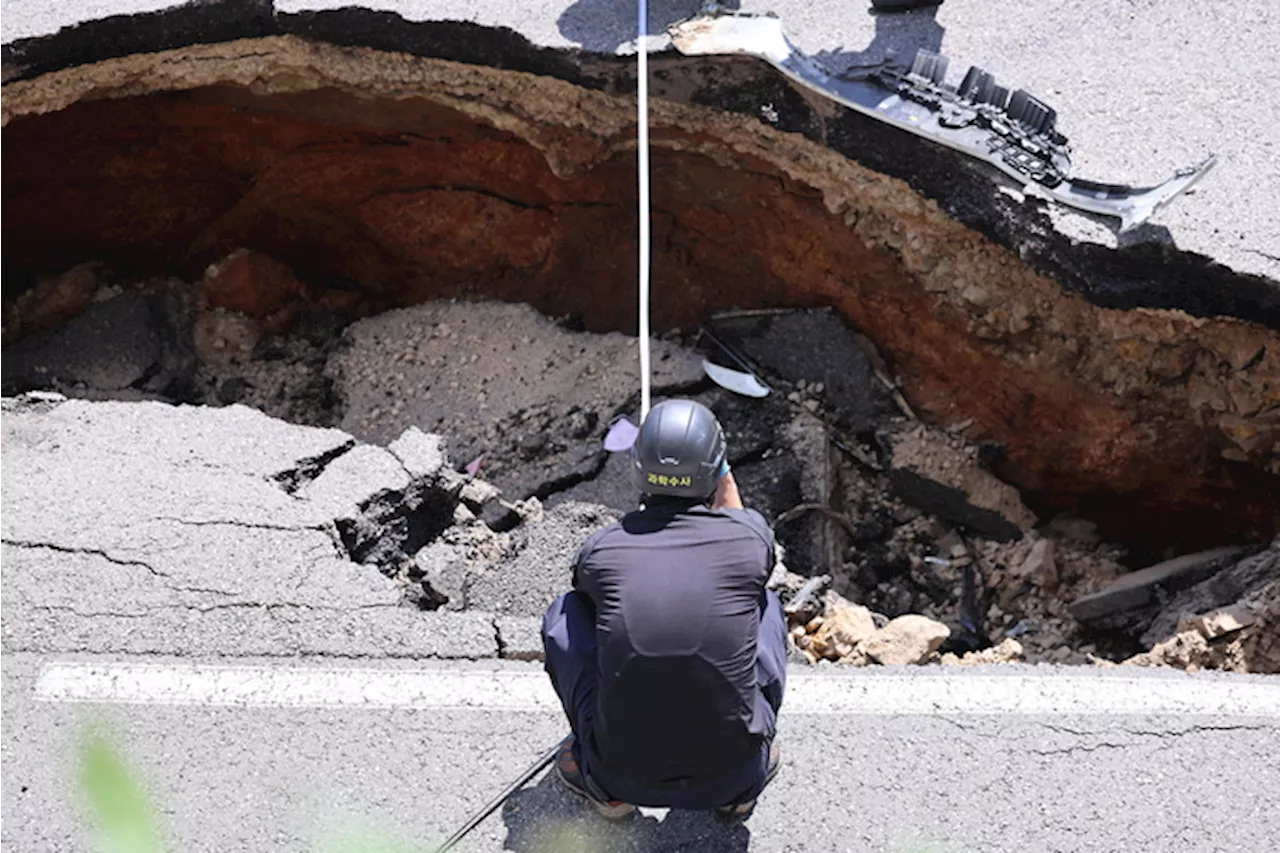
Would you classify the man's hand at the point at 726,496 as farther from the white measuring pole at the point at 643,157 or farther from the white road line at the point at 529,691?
the white measuring pole at the point at 643,157

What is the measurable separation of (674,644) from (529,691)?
90cm

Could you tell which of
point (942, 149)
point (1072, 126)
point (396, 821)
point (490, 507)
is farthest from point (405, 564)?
point (1072, 126)

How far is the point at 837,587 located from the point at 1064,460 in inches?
41.3

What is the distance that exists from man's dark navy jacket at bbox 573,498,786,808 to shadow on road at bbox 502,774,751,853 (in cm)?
19

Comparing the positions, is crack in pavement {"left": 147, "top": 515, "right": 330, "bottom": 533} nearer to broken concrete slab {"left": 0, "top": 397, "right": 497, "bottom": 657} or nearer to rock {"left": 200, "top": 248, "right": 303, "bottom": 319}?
broken concrete slab {"left": 0, "top": 397, "right": 497, "bottom": 657}

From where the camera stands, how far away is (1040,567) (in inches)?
208

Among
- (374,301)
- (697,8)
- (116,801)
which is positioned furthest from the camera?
(374,301)

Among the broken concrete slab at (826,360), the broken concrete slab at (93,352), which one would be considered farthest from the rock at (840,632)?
the broken concrete slab at (93,352)

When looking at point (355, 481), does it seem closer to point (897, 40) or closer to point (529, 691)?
point (529, 691)

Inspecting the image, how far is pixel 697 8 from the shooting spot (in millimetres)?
5168

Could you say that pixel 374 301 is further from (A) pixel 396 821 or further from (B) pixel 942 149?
(A) pixel 396 821

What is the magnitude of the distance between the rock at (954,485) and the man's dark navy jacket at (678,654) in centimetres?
229

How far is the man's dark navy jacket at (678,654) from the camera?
10.1 ft

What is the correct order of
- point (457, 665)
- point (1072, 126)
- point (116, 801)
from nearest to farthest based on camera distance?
point (116, 801) → point (457, 665) → point (1072, 126)
